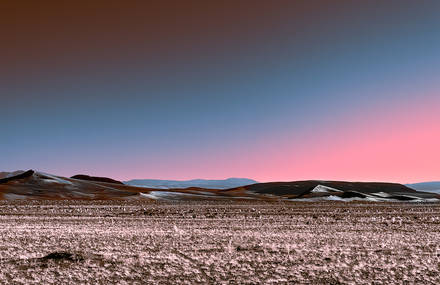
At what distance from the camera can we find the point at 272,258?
40.6ft

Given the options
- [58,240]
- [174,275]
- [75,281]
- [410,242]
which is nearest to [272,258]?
[174,275]

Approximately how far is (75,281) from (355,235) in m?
12.8

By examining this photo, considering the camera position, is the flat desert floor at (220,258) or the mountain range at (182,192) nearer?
the flat desert floor at (220,258)

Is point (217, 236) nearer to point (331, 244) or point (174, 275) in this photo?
point (331, 244)

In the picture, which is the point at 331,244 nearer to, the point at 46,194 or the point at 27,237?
the point at 27,237

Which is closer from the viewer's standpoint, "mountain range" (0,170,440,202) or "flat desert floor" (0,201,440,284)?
"flat desert floor" (0,201,440,284)

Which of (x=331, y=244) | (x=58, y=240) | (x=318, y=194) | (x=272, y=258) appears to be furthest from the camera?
(x=318, y=194)

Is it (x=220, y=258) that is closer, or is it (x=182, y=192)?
(x=220, y=258)

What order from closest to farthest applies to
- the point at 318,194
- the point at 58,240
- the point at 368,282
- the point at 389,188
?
the point at 368,282, the point at 58,240, the point at 318,194, the point at 389,188

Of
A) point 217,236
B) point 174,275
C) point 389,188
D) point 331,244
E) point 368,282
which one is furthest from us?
point 389,188

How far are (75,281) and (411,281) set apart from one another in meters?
7.72

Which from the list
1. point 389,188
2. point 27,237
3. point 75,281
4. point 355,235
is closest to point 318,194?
point 389,188

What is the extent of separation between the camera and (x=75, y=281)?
31.7 feet

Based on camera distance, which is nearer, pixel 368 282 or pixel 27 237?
pixel 368 282
